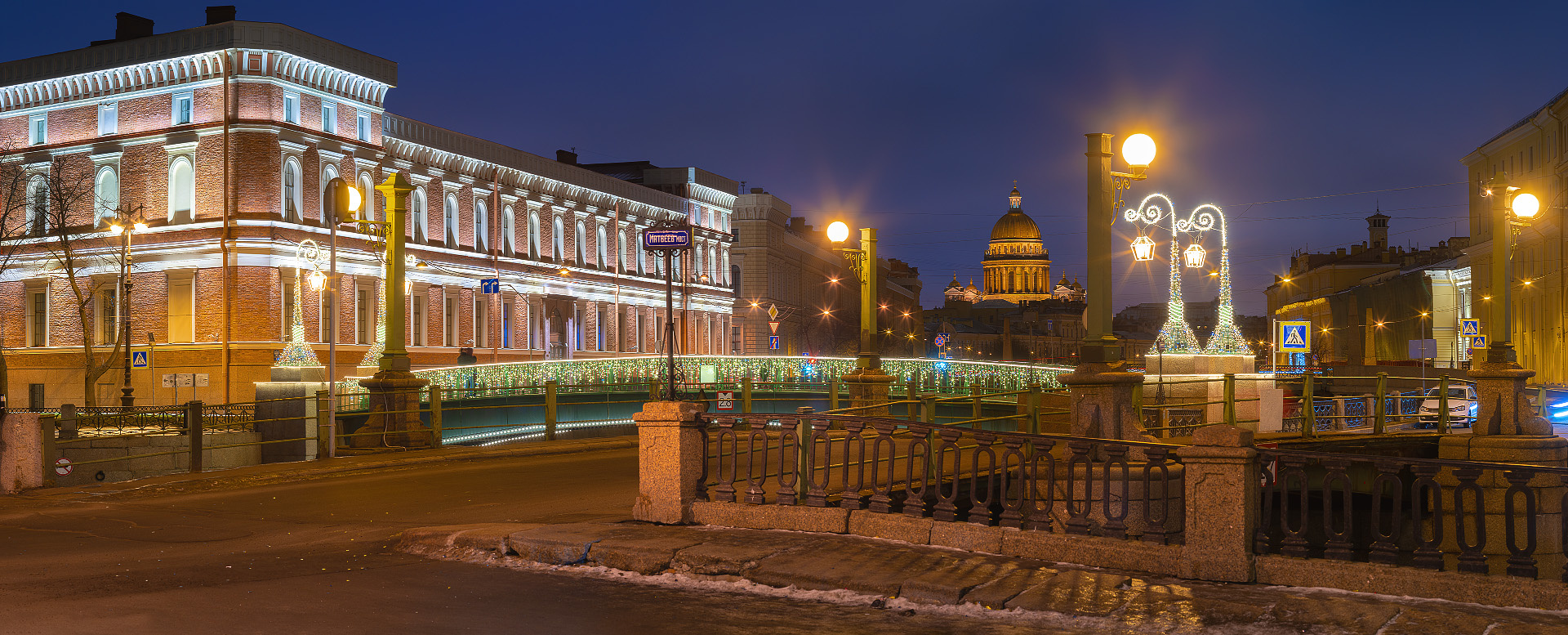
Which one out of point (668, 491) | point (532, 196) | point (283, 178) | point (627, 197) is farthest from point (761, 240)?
point (668, 491)

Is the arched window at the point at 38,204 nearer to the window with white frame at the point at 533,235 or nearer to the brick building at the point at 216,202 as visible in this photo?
the brick building at the point at 216,202

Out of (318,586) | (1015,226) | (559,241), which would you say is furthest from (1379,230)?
(318,586)

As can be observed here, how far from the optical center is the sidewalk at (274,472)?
16.3 metres

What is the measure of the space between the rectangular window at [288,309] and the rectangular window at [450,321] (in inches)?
363

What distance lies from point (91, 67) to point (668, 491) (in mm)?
43526

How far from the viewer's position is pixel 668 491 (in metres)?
11.5

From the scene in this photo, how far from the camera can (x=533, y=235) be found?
60.9 meters

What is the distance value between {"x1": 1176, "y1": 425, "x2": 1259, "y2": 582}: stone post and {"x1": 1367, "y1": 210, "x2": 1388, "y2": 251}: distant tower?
13083 centimetres

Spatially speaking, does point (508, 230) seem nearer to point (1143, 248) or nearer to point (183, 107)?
point (183, 107)

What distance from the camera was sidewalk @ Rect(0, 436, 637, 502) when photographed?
16.3 meters

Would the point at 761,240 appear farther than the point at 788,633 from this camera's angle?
Yes

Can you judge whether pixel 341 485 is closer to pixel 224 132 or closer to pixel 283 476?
pixel 283 476

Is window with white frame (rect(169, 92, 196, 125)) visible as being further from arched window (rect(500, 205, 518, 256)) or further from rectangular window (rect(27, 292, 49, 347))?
arched window (rect(500, 205, 518, 256))

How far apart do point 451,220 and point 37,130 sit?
16.0 metres
